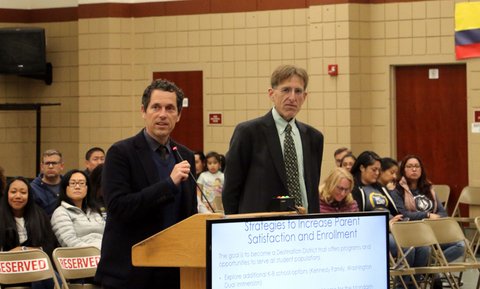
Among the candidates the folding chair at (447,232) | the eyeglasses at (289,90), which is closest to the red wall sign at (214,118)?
the folding chair at (447,232)

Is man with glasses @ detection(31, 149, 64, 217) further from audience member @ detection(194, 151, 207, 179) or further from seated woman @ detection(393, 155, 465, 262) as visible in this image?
audience member @ detection(194, 151, 207, 179)

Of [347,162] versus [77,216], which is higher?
[347,162]

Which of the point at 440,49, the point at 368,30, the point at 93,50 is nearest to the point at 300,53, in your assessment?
the point at 368,30

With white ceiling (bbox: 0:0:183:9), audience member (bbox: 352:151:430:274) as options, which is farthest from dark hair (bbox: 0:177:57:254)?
white ceiling (bbox: 0:0:183:9)

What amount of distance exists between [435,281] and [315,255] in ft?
21.7

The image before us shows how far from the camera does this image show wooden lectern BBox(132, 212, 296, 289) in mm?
3754

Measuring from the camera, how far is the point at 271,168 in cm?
530

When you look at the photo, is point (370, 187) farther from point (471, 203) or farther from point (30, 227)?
point (30, 227)

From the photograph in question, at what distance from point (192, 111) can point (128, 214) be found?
11325 millimetres

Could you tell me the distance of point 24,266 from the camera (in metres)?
7.62

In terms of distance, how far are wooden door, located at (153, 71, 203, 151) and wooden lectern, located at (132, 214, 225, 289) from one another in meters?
11.4

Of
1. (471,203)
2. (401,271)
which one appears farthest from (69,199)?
(471,203)

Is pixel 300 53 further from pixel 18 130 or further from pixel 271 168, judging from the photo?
pixel 271 168

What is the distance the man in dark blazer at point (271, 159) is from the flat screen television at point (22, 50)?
412 inches
